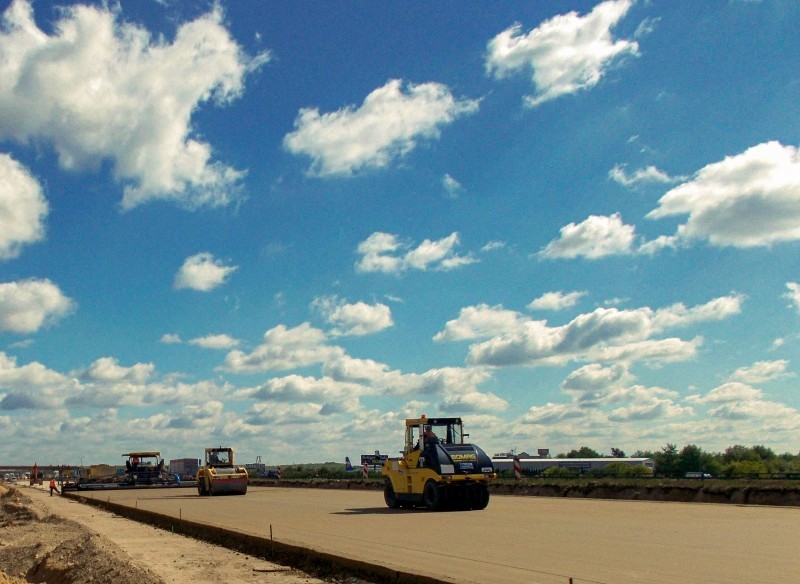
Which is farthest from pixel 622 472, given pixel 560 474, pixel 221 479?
pixel 221 479

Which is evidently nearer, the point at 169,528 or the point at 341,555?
the point at 341,555

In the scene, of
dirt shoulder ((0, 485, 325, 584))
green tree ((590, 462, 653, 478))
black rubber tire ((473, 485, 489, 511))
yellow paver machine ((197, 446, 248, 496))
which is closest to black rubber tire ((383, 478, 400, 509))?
black rubber tire ((473, 485, 489, 511))

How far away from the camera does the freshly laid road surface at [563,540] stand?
1157cm

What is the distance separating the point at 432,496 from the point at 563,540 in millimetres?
9344

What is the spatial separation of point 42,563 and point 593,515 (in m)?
14.3

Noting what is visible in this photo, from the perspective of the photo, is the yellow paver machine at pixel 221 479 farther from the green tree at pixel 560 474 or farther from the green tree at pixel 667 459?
the green tree at pixel 667 459

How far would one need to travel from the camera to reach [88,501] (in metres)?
42.2

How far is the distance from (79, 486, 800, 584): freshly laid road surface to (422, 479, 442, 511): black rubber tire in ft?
1.10

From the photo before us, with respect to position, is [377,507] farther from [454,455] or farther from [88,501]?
[88,501]

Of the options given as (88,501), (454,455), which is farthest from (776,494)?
(88,501)

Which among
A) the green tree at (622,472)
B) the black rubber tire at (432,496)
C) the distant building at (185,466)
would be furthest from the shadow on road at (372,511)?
the distant building at (185,466)

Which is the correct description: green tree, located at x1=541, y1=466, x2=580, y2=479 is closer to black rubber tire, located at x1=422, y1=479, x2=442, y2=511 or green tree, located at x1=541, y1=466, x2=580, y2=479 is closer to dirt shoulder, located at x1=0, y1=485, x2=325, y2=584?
black rubber tire, located at x1=422, y1=479, x2=442, y2=511

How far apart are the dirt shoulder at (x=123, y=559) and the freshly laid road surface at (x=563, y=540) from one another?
1.46 metres

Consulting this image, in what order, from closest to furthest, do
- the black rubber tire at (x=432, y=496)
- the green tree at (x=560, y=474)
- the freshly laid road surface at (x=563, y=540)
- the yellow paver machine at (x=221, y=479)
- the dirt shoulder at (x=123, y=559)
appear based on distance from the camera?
the freshly laid road surface at (x=563, y=540), the dirt shoulder at (x=123, y=559), the black rubber tire at (x=432, y=496), the yellow paver machine at (x=221, y=479), the green tree at (x=560, y=474)
